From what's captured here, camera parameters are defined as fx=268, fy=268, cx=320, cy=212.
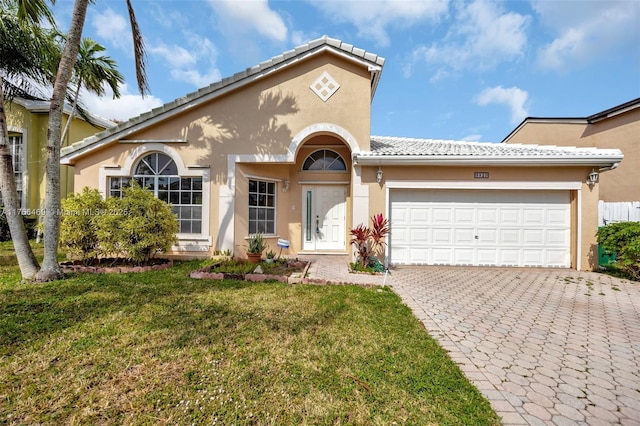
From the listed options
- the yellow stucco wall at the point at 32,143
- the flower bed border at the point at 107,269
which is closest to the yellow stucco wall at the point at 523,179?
the flower bed border at the point at 107,269

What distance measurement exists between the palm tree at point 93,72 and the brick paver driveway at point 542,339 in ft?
44.1

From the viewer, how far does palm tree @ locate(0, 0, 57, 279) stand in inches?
232

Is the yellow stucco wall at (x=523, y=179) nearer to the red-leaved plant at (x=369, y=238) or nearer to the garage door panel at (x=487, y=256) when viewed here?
the red-leaved plant at (x=369, y=238)

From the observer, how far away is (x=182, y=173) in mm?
9148

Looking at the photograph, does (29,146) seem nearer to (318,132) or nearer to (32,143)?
(32,143)

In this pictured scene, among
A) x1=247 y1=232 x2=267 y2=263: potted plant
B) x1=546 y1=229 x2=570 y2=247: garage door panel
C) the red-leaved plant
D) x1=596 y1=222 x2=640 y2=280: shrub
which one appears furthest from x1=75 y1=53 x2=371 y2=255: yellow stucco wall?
x1=596 y1=222 x2=640 y2=280: shrub

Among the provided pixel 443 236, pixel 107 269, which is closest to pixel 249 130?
pixel 107 269

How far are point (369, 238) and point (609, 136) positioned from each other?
15107 millimetres

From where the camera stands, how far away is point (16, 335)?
3.69m

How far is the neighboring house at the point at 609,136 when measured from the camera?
41.6 ft

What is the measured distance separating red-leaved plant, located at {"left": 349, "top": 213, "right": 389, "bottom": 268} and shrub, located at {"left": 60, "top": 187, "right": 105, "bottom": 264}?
24.2ft

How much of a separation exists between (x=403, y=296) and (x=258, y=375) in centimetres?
398

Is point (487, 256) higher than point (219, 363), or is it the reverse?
point (487, 256)

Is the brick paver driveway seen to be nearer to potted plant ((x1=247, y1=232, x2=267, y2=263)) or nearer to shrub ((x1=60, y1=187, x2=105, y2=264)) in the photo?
potted plant ((x1=247, y1=232, x2=267, y2=263))
